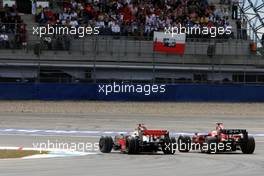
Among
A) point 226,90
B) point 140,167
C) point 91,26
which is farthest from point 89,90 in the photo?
point 140,167

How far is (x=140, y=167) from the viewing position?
14.3 m

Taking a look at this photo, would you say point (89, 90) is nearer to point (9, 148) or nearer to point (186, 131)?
point (186, 131)

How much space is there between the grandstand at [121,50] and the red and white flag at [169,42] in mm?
Result: 403

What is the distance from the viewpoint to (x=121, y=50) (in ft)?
135

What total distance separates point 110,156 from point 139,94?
858 inches

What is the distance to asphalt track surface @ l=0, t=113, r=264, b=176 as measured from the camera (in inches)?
535

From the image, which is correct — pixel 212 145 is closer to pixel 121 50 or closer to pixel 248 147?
pixel 248 147

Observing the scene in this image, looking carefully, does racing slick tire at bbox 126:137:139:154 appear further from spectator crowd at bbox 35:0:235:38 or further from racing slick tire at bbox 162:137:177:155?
spectator crowd at bbox 35:0:235:38

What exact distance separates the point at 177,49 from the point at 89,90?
5672mm

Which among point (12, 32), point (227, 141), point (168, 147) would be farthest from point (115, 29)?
point (168, 147)

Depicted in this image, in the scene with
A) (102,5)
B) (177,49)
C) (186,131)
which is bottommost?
(186,131)

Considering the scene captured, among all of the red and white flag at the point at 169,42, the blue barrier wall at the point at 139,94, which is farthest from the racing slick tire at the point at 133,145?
the red and white flag at the point at 169,42

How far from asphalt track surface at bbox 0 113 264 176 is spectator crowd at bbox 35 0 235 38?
836cm

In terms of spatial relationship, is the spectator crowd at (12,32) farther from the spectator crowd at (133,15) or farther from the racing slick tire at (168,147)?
the racing slick tire at (168,147)
